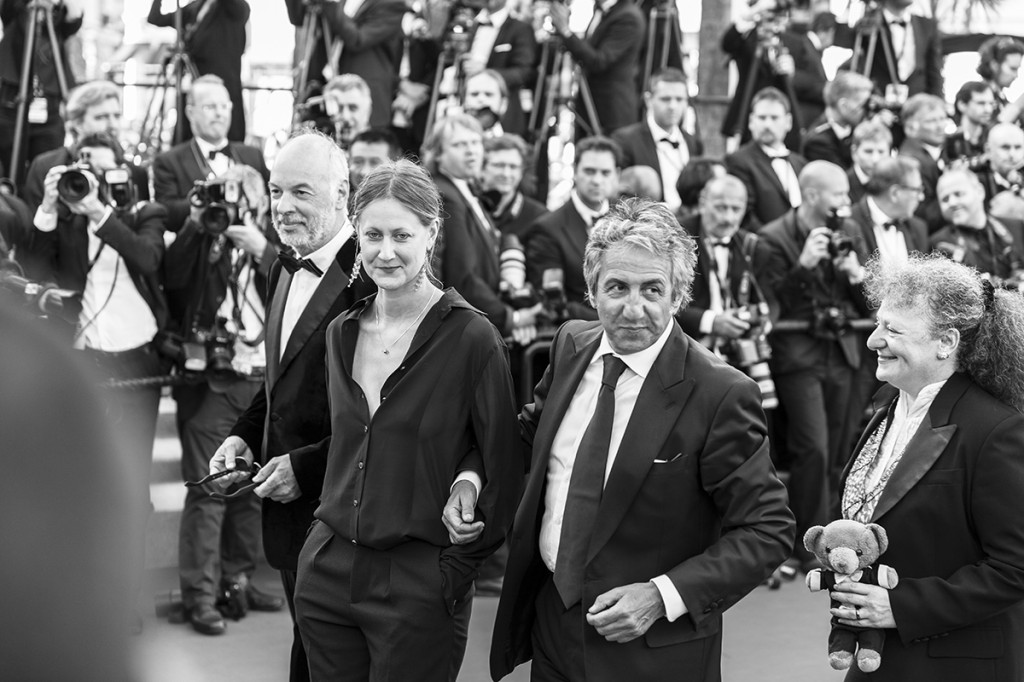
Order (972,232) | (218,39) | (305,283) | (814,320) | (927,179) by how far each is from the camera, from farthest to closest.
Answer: (927,179) → (218,39) → (972,232) → (814,320) → (305,283)

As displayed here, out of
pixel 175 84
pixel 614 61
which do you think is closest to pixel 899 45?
pixel 614 61

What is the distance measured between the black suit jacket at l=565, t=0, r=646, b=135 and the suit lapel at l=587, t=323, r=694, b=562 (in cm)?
642

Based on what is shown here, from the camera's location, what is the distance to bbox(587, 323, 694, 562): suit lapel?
2990mm

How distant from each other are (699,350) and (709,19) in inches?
373

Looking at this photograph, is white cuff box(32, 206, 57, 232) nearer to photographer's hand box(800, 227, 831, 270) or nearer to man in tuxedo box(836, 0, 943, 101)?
photographer's hand box(800, 227, 831, 270)

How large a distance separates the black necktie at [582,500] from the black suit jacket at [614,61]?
643 cm

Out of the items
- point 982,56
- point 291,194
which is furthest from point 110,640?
point 982,56

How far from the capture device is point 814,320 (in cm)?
Result: 686

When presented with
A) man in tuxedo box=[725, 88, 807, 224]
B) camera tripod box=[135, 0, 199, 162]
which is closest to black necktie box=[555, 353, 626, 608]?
camera tripod box=[135, 0, 199, 162]

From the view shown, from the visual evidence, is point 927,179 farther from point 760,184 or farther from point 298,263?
point 298,263

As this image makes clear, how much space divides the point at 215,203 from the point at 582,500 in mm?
2789

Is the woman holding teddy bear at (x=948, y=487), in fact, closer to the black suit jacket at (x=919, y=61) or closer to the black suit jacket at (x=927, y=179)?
the black suit jacket at (x=927, y=179)

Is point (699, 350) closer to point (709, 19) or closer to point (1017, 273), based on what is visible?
point (1017, 273)

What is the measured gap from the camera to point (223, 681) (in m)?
5.01
